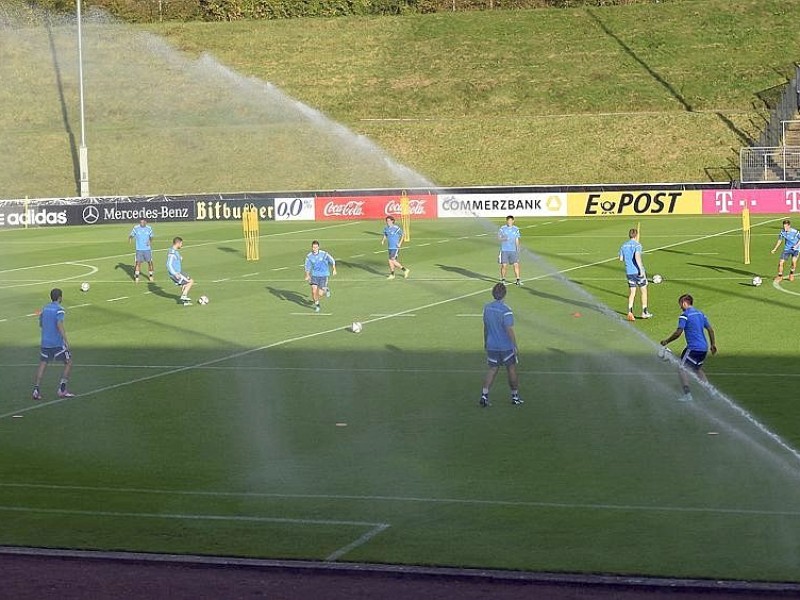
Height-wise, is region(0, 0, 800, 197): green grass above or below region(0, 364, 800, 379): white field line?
above

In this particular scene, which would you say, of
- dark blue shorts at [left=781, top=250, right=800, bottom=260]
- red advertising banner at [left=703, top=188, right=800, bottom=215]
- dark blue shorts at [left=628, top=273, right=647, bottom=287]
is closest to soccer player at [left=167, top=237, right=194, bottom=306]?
dark blue shorts at [left=628, top=273, right=647, bottom=287]

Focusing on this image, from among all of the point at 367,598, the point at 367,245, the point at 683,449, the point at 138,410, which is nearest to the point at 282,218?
the point at 367,245

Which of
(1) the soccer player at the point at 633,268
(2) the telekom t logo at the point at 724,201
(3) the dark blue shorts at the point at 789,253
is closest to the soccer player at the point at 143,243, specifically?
(1) the soccer player at the point at 633,268

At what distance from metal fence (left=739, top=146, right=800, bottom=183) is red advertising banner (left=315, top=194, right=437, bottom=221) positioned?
18017 millimetres

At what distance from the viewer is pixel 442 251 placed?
5025 cm

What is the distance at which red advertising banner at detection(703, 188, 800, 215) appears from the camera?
2493 inches

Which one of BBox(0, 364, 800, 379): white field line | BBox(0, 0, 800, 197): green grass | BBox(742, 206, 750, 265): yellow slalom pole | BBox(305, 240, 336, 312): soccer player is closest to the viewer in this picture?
BBox(0, 364, 800, 379): white field line

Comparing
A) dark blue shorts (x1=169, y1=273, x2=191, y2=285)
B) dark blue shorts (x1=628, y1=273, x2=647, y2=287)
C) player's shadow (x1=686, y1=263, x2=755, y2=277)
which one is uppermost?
dark blue shorts (x1=628, y1=273, x2=647, y2=287)

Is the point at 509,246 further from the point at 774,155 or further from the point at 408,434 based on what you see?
the point at 774,155

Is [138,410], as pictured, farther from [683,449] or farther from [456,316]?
[456,316]

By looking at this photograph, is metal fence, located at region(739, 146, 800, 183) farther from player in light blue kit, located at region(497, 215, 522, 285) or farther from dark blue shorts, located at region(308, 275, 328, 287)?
dark blue shorts, located at region(308, 275, 328, 287)

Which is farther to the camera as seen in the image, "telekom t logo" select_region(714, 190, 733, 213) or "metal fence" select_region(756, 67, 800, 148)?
"metal fence" select_region(756, 67, 800, 148)

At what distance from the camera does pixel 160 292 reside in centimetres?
3984

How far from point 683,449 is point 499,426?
309 cm
